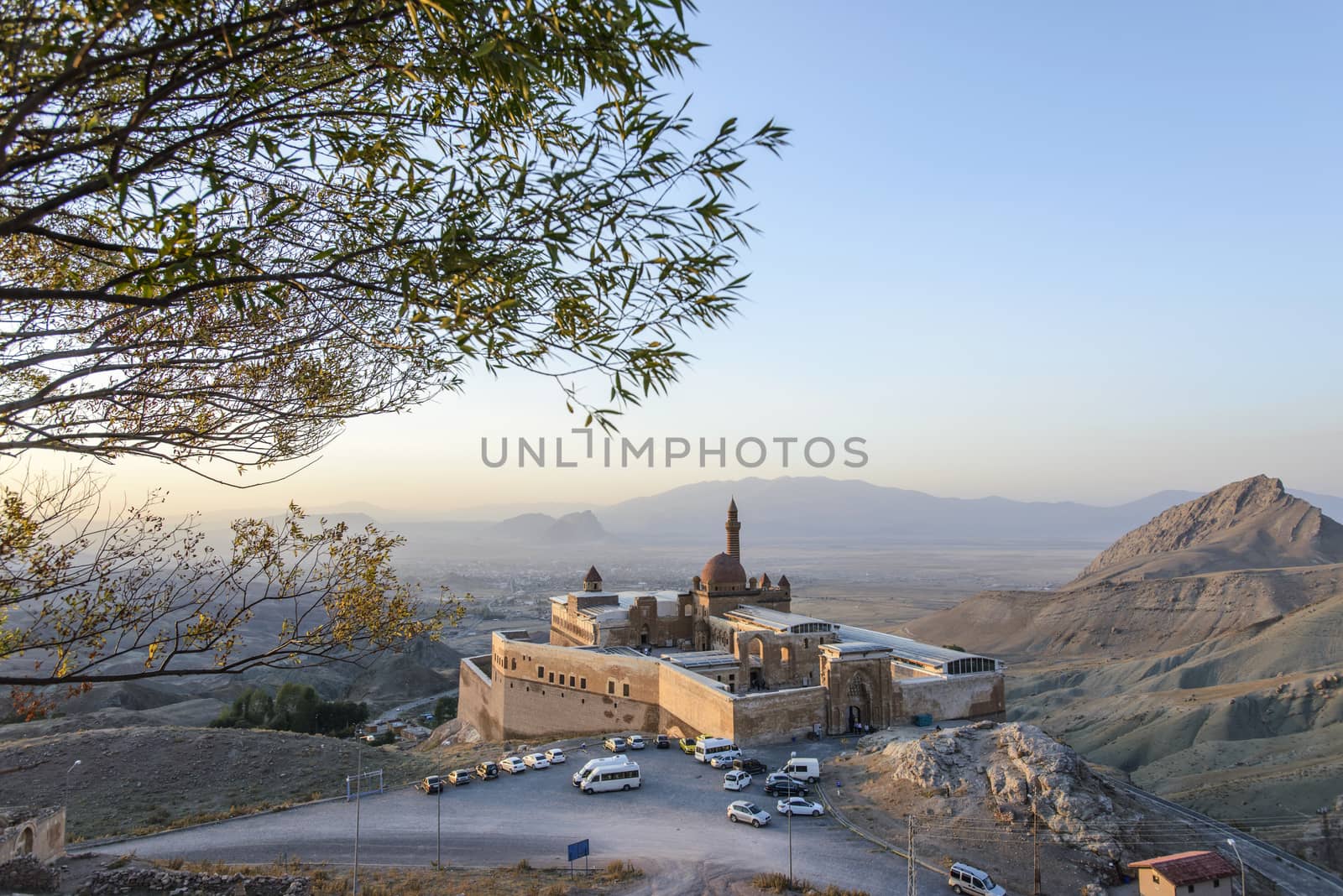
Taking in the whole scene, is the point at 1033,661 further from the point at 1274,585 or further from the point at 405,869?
the point at 405,869

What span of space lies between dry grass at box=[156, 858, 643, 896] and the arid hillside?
23067 mm

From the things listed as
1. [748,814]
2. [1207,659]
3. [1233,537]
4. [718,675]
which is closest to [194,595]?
[748,814]

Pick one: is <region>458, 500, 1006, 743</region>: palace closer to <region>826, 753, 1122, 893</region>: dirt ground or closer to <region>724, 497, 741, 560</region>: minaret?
<region>724, 497, 741, 560</region>: minaret

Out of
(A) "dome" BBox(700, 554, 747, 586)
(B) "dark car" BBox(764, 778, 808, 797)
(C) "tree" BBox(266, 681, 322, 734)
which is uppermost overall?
(A) "dome" BBox(700, 554, 747, 586)

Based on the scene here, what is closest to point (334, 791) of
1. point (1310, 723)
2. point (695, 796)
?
point (695, 796)

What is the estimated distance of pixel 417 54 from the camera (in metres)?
6.56

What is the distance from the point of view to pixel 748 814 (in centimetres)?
2109

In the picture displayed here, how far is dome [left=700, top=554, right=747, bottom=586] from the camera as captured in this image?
41.0 m

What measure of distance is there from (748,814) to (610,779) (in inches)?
204

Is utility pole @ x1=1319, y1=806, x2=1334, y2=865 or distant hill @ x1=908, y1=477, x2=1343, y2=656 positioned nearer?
utility pole @ x1=1319, y1=806, x2=1334, y2=865

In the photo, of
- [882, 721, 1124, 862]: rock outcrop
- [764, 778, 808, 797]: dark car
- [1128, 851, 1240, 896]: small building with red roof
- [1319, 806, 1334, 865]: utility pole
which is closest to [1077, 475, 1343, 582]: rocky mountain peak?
[1319, 806, 1334, 865]: utility pole

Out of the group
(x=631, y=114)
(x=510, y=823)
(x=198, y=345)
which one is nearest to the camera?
(x=631, y=114)

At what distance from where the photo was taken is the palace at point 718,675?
29.8 m

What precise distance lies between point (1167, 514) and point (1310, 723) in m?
106
